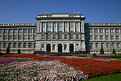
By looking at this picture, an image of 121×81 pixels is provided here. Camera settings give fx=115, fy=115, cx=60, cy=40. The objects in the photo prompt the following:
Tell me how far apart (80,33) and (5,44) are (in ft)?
126

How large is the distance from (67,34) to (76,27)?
526 cm

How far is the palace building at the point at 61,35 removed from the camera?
51250 mm

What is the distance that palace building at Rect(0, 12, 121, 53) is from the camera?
51.2 meters

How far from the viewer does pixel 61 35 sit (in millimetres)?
51750

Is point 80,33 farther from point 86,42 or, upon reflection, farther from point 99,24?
point 99,24

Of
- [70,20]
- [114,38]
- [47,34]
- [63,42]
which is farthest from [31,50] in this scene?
[114,38]

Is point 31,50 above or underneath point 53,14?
underneath

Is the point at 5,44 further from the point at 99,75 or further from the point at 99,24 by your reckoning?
the point at 99,75

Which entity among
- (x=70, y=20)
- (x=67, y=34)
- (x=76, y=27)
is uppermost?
(x=70, y=20)

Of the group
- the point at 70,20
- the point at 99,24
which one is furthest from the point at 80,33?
the point at 99,24

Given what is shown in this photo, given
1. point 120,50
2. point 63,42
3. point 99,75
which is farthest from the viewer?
point 120,50

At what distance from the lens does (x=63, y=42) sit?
2012 inches

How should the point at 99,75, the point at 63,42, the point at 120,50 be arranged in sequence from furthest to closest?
the point at 120,50
the point at 63,42
the point at 99,75

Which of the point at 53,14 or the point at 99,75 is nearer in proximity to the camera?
the point at 99,75
